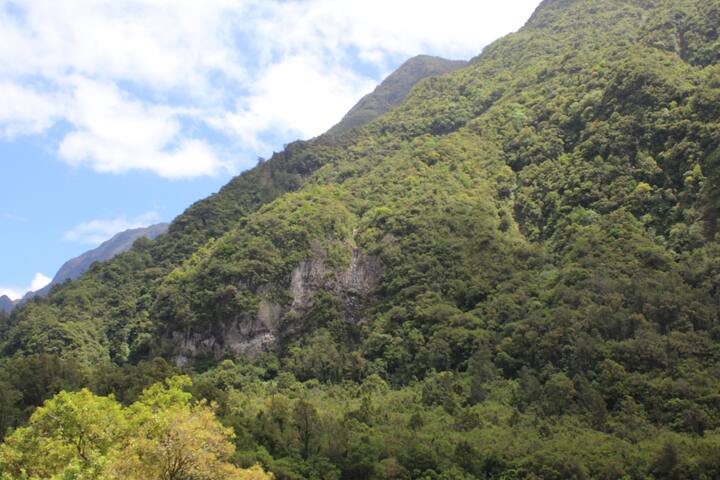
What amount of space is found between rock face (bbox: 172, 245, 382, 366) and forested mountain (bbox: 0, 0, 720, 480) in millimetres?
294

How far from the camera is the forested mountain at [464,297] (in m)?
58.0

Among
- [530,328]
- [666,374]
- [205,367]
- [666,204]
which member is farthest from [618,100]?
[205,367]

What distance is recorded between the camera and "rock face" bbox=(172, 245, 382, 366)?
95688 millimetres

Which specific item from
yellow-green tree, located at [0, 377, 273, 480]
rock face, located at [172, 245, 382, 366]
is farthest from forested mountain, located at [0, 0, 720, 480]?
yellow-green tree, located at [0, 377, 273, 480]

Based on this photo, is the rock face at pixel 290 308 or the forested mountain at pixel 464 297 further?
the rock face at pixel 290 308

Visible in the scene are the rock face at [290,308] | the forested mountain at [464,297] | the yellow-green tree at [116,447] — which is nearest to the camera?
the yellow-green tree at [116,447]

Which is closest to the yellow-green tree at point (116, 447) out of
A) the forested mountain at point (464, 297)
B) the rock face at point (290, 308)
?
the forested mountain at point (464, 297)

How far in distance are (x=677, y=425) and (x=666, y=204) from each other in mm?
40161

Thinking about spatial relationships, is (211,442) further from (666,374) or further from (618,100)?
(618,100)

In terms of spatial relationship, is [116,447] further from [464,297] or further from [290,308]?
[290,308]

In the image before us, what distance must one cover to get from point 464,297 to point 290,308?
25462 mm

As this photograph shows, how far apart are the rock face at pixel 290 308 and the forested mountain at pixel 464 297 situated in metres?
0.29

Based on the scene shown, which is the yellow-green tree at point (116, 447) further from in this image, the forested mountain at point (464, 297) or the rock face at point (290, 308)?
the rock face at point (290, 308)

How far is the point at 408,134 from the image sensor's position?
15188 centimetres
